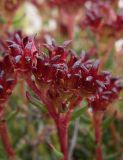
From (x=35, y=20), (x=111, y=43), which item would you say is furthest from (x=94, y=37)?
(x=35, y=20)

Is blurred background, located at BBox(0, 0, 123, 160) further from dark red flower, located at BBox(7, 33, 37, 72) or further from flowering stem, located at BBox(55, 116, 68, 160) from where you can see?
dark red flower, located at BBox(7, 33, 37, 72)

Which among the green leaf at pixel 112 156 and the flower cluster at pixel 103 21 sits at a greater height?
the flower cluster at pixel 103 21

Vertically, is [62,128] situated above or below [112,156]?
above

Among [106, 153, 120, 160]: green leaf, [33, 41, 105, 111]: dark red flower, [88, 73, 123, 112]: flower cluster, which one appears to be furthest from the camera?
[106, 153, 120, 160]: green leaf

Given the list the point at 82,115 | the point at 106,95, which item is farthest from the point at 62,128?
the point at 82,115

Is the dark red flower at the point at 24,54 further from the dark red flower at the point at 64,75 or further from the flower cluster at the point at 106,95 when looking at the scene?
the flower cluster at the point at 106,95

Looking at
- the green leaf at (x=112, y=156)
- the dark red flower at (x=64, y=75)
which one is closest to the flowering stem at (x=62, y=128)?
the dark red flower at (x=64, y=75)

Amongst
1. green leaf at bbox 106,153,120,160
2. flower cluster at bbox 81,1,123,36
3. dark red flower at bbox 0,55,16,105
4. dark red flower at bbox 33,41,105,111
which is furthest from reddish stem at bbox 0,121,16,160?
flower cluster at bbox 81,1,123,36

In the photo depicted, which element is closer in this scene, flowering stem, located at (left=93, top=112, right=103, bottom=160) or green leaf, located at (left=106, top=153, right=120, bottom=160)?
flowering stem, located at (left=93, top=112, right=103, bottom=160)

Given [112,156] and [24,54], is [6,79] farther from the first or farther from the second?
[112,156]
